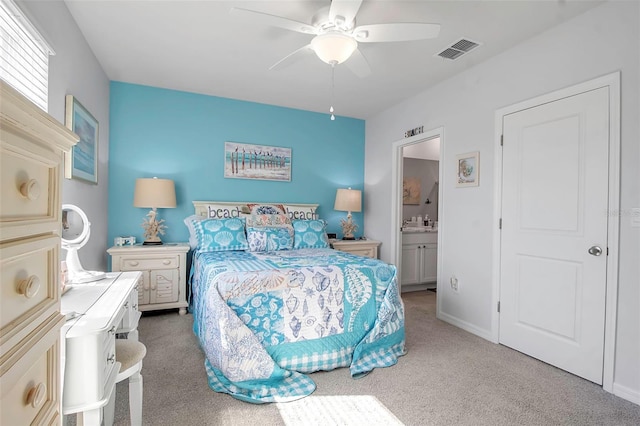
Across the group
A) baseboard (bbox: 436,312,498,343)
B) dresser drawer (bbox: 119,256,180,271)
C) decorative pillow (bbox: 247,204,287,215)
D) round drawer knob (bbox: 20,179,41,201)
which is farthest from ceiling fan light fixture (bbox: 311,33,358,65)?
baseboard (bbox: 436,312,498,343)

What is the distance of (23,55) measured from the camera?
1.68 meters

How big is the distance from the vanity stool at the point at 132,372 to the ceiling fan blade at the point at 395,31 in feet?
7.19

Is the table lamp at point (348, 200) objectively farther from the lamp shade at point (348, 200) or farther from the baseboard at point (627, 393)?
the baseboard at point (627, 393)

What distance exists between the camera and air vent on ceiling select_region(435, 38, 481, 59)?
2.62 metres

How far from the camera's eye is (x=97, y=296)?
4.84 feet

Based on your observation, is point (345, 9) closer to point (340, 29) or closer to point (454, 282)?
point (340, 29)

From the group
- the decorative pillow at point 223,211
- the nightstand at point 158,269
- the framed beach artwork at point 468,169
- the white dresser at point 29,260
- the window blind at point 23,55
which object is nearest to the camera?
the white dresser at point 29,260

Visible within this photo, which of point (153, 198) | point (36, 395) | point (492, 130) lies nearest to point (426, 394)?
point (36, 395)

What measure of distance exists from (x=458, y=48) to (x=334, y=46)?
1.33 m

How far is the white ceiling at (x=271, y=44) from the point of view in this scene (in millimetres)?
2219

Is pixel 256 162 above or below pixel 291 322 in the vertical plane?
→ above

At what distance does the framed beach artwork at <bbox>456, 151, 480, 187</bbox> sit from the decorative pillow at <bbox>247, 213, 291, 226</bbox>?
2012 millimetres

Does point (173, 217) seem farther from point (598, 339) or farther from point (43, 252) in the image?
point (598, 339)

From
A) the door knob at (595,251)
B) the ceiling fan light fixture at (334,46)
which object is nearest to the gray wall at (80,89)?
the ceiling fan light fixture at (334,46)
